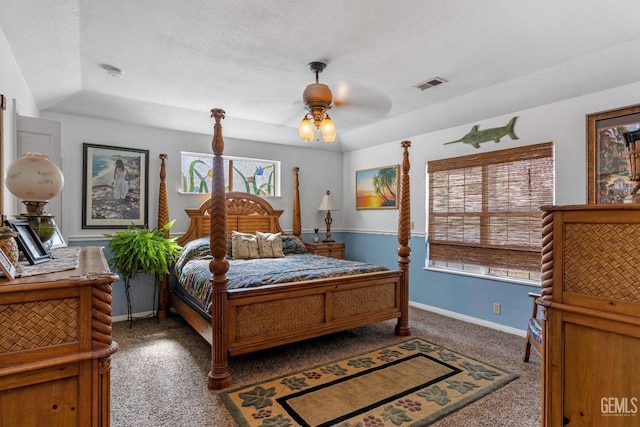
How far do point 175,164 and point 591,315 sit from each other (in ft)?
15.0

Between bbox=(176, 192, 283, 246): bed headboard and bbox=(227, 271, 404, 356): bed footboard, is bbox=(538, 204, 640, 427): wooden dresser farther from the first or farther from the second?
bbox=(176, 192, 283, 246): bed headboard

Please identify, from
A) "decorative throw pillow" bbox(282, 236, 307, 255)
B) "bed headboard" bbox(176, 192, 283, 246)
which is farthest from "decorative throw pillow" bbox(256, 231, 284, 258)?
"bed headboard" bbox(176, 192, 283, 246)

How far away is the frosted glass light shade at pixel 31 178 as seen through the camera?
5.37 feet

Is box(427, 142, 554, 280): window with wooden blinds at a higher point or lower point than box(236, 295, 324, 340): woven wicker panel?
higher

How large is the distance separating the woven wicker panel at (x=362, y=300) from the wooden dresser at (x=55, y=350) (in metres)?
2.20

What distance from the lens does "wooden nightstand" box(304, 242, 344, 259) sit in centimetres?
521

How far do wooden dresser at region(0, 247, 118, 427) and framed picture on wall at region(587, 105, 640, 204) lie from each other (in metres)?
3.80

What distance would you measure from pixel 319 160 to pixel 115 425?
180 inches

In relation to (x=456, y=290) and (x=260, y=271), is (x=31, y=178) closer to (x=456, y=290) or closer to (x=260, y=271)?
(x=260, y=271)

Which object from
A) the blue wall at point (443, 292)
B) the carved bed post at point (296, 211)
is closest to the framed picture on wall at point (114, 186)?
the blue wall at point (443, 292)

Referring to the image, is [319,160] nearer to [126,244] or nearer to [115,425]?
[126,244]

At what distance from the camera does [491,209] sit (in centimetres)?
396

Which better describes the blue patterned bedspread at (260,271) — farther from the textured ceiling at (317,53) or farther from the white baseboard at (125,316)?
the textured ceiling at (317,53)

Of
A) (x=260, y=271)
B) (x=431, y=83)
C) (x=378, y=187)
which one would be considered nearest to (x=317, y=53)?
(x=431, y=83)
